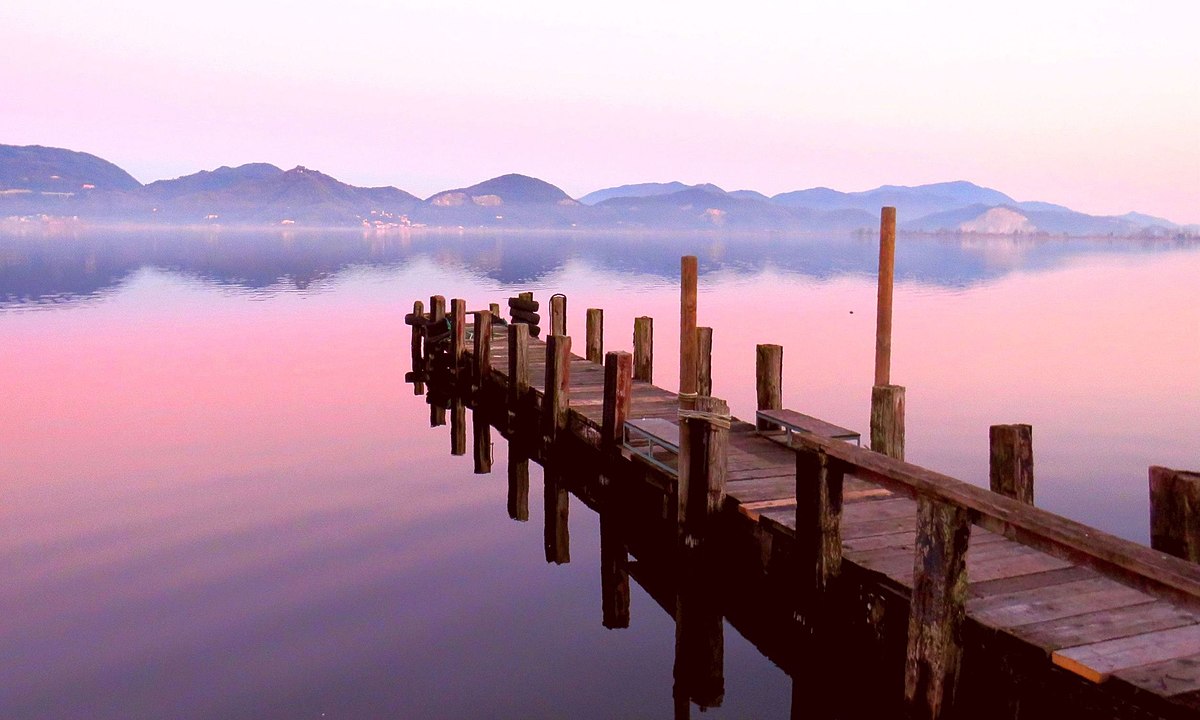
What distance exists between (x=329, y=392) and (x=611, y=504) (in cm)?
1528

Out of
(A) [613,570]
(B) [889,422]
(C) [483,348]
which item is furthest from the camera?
(C) [483,348]

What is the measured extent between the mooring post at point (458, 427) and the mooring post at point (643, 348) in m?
4.23

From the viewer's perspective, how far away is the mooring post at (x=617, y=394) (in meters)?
Result: 13.4

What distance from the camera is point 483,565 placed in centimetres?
1335

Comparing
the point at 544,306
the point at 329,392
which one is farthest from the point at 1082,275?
the point at 329,392

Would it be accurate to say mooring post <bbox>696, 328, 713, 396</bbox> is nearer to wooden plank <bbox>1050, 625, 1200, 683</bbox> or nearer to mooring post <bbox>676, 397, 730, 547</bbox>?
mooring post <bbox>676, 397, 730, 547</bbox>

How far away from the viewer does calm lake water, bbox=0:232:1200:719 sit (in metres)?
9.89

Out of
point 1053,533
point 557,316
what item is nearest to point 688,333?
point 557,316

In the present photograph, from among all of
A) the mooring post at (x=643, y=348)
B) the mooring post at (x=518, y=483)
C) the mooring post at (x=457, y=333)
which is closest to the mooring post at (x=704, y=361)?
the mooring post at (x=643, y=348)

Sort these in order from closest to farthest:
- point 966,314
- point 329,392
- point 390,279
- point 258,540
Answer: point 258,540
point 329,392
point 966,314
point 390,279

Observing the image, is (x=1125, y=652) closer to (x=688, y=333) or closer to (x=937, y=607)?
(x=937, y=607)

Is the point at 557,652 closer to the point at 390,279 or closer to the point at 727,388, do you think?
the point at 727,388

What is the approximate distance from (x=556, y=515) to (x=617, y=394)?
2.93m

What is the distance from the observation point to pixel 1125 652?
6.13m
